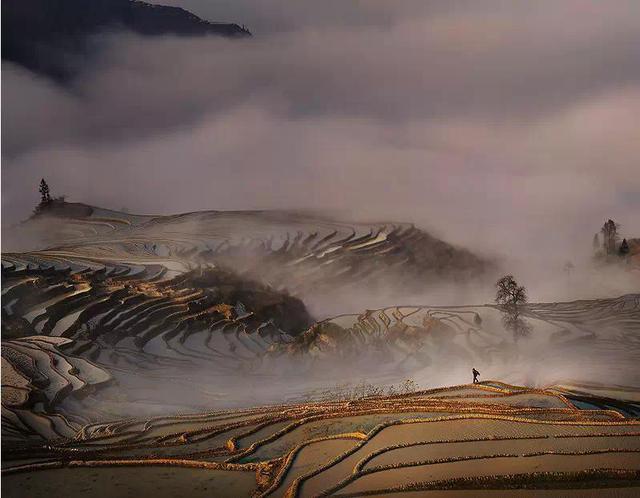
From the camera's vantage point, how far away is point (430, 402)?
4105mm

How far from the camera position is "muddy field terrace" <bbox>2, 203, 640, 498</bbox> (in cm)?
356

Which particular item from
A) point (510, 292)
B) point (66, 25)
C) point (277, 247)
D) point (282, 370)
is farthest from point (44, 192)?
point (510, 292)

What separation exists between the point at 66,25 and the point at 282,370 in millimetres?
3835

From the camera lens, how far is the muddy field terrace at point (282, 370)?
3561 millimetres

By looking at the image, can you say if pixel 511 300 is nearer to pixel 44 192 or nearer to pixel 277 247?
pixel 277 247

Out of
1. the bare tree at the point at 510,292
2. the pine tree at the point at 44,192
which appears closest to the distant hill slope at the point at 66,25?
the pine tree at the point at 44,192

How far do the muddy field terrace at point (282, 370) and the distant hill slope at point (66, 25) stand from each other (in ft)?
4.62

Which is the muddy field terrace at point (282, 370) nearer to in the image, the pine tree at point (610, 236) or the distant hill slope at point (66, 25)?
the pine tree at point (610, 236)

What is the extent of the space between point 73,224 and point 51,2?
2.15 m

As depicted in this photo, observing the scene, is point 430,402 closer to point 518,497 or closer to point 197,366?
point 518,497

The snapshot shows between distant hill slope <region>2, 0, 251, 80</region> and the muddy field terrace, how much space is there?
1.41 meters

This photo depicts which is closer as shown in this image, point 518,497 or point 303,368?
point 518,497

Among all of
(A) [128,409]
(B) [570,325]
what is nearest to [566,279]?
(B) [570,325]

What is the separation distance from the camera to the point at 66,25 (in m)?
6.21
